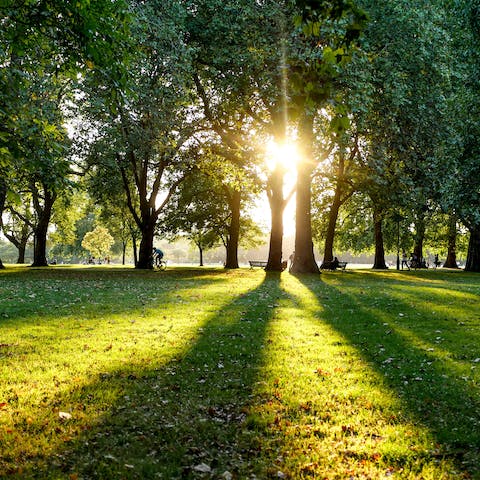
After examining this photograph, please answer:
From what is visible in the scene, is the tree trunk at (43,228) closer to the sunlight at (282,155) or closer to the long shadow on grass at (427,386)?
the sunlight at (282,155)

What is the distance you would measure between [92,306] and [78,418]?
893 centimetres

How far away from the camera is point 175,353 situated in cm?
876

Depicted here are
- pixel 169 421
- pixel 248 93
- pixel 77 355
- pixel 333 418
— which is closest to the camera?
pixel 169 421

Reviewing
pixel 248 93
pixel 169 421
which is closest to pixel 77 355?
pixel 169 421

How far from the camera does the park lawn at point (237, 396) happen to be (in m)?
4.75

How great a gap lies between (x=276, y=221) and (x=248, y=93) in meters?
12.5

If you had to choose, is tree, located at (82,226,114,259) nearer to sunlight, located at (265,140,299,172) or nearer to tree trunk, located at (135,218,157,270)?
tree trunk, located at (135,218,157,270)

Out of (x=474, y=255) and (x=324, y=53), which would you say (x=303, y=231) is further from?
(x=324, y=53)

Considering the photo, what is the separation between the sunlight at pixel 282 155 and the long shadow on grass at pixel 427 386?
18.3 m

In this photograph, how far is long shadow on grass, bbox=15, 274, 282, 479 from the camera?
15.1 feet

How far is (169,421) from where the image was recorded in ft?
18.7

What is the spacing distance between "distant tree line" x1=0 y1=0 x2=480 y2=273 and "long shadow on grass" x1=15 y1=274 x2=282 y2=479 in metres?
3.50

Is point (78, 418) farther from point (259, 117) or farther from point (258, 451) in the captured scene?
point (259, 117)

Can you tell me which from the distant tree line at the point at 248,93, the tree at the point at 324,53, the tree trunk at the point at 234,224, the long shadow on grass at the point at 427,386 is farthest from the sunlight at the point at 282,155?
the tree at the point at 324,53
